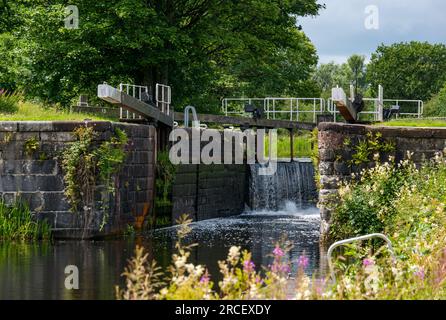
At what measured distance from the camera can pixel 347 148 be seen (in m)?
20.2

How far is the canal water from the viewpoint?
1438 centimetres

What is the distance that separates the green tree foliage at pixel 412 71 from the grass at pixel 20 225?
5576 cm

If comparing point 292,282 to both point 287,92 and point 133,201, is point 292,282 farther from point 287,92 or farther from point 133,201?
Answer: point 287,92

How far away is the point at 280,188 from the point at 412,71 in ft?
148

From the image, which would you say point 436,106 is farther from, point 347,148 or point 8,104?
point 347,148

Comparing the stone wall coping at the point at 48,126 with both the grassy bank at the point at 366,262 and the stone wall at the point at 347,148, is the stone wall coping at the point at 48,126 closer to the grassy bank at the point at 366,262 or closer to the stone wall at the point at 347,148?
the stone wall at the point at 347,148

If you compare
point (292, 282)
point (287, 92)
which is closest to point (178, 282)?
point (292, 282)

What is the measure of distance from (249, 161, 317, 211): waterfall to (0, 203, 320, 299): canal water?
443 centimetres

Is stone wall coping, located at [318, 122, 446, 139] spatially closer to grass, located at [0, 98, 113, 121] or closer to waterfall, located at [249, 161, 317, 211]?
grass, located at [0, 98, 113, 121]

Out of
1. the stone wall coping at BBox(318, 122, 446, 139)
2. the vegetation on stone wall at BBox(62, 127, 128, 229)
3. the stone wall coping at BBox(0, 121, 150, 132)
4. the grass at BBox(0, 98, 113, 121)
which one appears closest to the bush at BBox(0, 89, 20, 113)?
the grass at BBox(0, 98, 113, 121)

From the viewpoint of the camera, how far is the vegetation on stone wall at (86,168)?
69.3 feet
